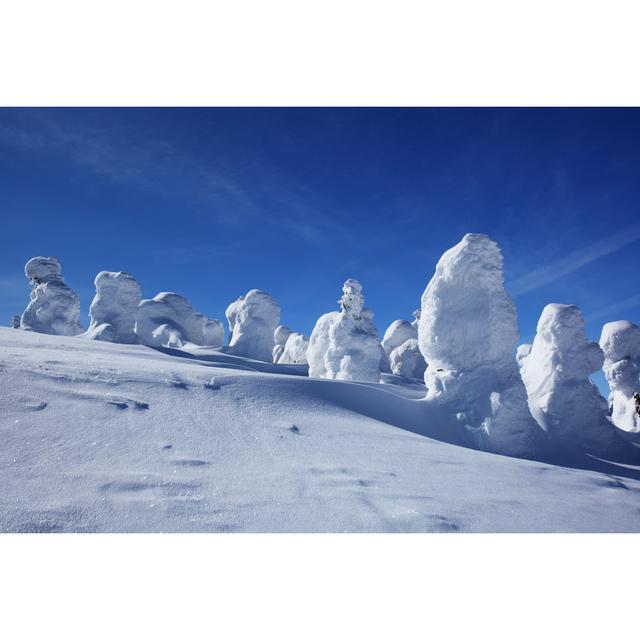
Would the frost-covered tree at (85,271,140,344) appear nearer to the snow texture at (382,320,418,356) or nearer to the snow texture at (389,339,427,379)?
the snow texture at (389,339,427,379)

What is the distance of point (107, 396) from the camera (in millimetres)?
6449

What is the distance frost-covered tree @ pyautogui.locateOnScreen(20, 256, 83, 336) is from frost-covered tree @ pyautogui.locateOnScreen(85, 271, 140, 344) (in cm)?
247

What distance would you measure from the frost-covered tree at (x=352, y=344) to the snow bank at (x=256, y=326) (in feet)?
23.6

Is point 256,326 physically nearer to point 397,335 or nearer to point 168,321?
point 168,321

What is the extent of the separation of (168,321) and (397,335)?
20894 millimetres

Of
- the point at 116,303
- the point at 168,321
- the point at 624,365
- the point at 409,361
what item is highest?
the point at 624,365

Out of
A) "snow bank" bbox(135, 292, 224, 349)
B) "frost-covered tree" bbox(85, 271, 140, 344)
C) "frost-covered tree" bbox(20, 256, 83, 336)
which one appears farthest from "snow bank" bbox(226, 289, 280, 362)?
"frost-covered tree" bbox(20, 256, 83, 336)

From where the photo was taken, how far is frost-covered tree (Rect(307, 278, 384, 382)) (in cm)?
2089

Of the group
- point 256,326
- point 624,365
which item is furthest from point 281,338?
point 624,365

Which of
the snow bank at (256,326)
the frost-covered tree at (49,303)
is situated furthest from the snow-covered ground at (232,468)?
the frost-covered tree at (49,303)

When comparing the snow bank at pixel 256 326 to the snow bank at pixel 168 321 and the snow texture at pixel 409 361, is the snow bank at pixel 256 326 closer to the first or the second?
the snow bank at pixel 168 321

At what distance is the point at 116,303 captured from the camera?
24.9m

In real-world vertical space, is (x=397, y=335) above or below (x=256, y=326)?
above

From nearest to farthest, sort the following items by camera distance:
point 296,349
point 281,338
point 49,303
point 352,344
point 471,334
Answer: point 471,334 < point 352,344 < point 49,303 < point 296,349 < point 281,338
